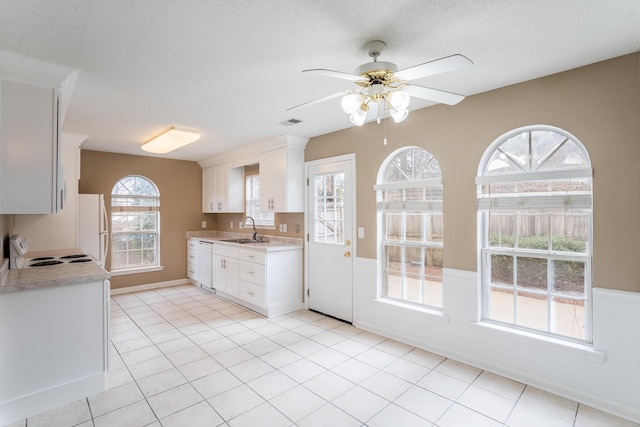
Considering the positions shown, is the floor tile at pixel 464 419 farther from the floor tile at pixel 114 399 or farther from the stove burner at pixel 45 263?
the stove burner at pixel 45 263

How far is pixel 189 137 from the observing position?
4199mm

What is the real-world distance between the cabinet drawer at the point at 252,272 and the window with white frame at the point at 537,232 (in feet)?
8.67

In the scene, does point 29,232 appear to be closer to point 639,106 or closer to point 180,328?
point 180,328

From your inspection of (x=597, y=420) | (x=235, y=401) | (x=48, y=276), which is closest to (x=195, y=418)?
(x=235, y=401)

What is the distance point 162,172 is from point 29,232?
2304 millimetres

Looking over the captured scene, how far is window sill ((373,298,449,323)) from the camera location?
310 centimetres

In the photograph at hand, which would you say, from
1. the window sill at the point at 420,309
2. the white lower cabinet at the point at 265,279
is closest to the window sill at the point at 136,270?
the white lower cabinet at the point at 265,279

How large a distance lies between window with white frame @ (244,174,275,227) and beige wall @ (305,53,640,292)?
2.78 m

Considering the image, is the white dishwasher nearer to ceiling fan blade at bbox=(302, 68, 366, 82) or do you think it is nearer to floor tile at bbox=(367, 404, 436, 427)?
floor tile at bbox=(367, 404, 436, 427)

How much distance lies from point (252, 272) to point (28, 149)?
108 inches

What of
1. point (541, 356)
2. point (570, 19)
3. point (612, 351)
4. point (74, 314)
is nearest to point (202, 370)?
point (74, 314)

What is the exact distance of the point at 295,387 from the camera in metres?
2.55

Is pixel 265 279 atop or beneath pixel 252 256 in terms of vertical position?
beneath

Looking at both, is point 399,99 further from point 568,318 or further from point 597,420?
point 597,420
